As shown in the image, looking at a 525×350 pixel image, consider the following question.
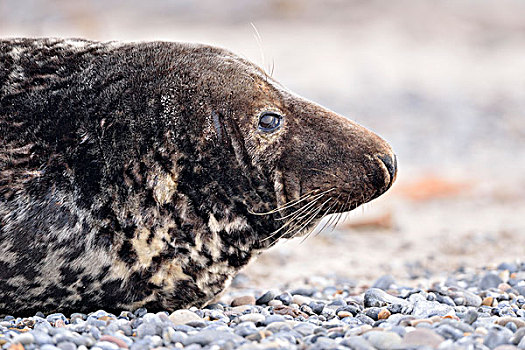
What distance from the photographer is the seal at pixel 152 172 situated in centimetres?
373

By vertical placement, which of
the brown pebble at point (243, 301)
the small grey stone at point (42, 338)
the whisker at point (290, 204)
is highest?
the whisker at point (290, 204)

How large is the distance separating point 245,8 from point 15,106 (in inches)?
1004

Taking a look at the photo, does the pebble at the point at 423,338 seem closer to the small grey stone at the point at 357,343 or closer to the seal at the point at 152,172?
the small grey stone at the point at 357,343

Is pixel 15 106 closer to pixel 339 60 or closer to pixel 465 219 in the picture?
pixel 465 219

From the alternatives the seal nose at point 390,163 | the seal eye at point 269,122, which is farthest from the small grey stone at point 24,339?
the seal nose at point 390,163

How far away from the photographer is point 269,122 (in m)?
3.99

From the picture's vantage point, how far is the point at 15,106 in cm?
386

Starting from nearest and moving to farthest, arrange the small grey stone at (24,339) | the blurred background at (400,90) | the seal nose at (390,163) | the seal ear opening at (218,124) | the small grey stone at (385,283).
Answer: the small grey stone at (24,339)
the seal ear opening at (218,124)
the seal nose at (390,163)
the small grey stone at (385,283)
the blurred background at (400,90)

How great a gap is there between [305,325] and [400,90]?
15.7 metres

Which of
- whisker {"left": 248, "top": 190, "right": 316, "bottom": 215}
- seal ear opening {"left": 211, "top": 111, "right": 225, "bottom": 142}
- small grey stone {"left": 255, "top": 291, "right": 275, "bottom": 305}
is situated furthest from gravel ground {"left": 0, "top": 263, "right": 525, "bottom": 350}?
seal ear opening {"left": 211, "top": 111, "right": 225, "bottom": 142}

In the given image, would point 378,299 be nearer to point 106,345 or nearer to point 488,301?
point 488,301

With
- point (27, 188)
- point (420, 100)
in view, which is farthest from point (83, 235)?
point (420, 100)

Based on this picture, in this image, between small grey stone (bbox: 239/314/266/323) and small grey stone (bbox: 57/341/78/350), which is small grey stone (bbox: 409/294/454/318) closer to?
small grey stone (bbox: 239/314/266/323)

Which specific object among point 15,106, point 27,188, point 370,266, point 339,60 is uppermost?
point 339,60
